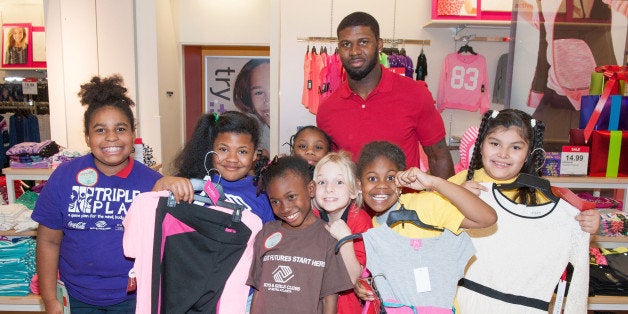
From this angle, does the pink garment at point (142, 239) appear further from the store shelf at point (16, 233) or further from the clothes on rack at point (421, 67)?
the clothes on rack at point (421, 67)

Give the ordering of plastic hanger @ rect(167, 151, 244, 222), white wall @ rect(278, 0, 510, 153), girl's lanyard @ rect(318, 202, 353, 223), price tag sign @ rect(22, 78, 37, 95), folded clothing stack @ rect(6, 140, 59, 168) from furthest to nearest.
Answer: price tag sign @ rect(22, 78, 37, 95) → white wall @ rect(278, 0, 510, 153) → folded clothing stack @ rect(6, 140, 59, 168) → girl's lanyard @ rect(318, 202, 353, 223) → plastic hanger @ rect(167, 151, 244, 222)

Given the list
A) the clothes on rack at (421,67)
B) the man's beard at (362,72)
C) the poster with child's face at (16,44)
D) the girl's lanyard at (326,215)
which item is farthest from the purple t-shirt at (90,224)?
the poster with child's face at (16,44)

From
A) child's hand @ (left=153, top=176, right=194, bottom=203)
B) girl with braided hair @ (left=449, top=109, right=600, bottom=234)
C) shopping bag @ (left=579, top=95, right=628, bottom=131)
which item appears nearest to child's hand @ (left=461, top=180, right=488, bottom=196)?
girl with braided hair @ (left=449, top=109, right=600, bottom=234)

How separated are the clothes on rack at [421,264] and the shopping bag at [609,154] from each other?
186 centimetres

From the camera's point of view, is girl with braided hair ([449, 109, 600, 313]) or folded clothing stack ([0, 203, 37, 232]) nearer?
girl with braided hair ([449, 109, 600, 313])

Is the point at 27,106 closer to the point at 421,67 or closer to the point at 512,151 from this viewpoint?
the point at 421,67

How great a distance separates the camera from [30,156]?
3416mm

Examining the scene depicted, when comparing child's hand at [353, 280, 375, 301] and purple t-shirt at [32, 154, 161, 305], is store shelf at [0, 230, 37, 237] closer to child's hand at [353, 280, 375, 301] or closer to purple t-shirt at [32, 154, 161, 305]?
purple t-shirt at [32, 154, 161, 305]

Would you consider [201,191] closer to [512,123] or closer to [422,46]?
[512,123]

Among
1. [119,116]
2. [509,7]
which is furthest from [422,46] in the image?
[119,116]

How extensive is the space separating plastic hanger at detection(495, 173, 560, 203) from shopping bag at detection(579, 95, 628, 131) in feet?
4.97

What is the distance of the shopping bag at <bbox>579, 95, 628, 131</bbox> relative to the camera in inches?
116

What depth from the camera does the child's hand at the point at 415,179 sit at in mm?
1583

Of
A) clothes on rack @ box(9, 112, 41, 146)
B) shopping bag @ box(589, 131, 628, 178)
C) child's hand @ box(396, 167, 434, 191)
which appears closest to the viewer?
child's hand @ box(396, 167, 434, 191)
